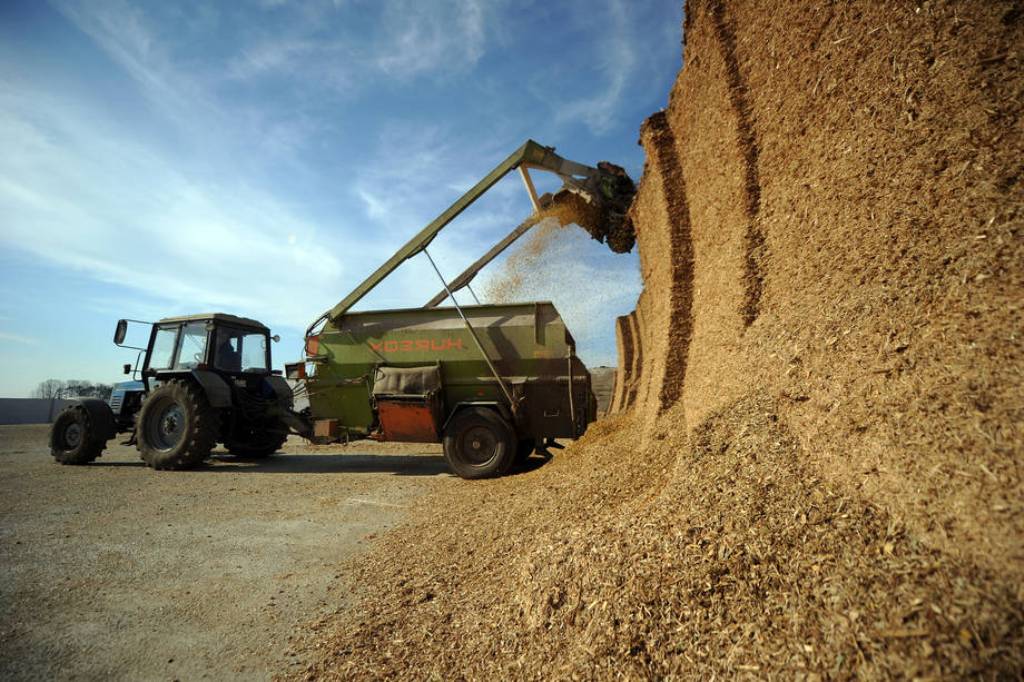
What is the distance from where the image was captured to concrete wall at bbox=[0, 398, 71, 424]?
19.4 metres

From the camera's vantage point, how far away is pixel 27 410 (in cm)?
2008

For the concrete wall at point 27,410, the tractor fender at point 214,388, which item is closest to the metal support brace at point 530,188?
the tractor fender at point 214,388

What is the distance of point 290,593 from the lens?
3.18 meters

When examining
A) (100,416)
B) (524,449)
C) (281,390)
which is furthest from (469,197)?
(100,416)

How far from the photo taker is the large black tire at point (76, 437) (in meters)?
8.71

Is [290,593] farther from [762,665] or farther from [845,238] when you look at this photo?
[845,238]

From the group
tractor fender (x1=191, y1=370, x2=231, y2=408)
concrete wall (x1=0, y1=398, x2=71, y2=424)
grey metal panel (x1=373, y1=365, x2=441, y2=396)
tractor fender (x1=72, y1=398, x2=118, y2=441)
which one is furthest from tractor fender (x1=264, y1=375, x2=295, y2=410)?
concrete wall (x1=0, y1=398, x2=71, y2=424)

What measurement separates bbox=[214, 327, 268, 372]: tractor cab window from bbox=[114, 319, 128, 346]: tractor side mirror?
1647 millimetres

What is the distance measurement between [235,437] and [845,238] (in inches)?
408

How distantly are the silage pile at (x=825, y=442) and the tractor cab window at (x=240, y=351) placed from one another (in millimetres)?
6890

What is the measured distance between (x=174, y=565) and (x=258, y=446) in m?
6.72

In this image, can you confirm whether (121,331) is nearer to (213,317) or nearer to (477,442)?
(213,317)

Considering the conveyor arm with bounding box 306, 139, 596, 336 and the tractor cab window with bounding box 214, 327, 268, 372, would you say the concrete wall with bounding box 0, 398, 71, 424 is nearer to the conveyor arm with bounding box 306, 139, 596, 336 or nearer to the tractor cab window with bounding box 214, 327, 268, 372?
the tractor cab window with bounding box 214, 327, 268, 372

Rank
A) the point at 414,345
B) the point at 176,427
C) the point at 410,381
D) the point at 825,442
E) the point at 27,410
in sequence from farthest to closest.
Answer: the point at 27,410, the point at 176,427, the point at 414,345, the point at 410,381, the point at 825,442
